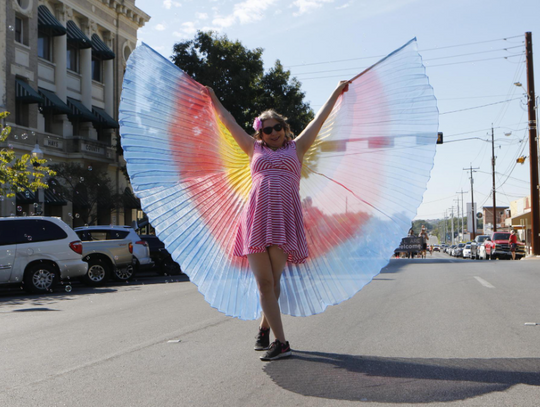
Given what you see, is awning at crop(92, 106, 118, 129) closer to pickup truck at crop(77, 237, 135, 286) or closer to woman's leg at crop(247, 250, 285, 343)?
pickup truck at crop(77, 237, 135, 286)

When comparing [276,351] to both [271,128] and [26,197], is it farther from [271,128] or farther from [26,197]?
[26,197]

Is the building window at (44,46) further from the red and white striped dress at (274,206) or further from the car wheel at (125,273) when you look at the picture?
the red and white striped dress at (274,206)

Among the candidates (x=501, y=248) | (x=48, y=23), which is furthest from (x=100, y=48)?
(x=501, y=248)

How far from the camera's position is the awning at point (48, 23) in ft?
98.1

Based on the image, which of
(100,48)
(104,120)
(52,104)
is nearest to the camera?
(52,104)

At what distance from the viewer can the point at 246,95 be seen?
32.6 meters

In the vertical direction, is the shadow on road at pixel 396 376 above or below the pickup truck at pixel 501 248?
above

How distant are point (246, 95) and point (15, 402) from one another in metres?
29.3

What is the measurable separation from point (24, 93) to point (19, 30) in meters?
3.14

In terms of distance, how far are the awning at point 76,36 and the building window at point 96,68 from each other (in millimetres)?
2871

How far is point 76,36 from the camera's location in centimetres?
3194

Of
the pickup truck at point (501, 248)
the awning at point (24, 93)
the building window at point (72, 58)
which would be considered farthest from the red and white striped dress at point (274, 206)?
the pickup truck at point (501, 248)

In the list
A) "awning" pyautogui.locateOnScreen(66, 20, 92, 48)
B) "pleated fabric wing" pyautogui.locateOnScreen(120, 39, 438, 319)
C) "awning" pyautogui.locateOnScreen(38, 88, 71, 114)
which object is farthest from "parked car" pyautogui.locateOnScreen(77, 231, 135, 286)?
"awning" pyautogui.locateOnScreen(66, 20, 92, 48)

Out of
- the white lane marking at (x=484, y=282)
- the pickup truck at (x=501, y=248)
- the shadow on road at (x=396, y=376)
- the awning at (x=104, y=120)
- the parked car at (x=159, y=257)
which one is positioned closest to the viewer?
the shadow on road at (x=396, y=376)
